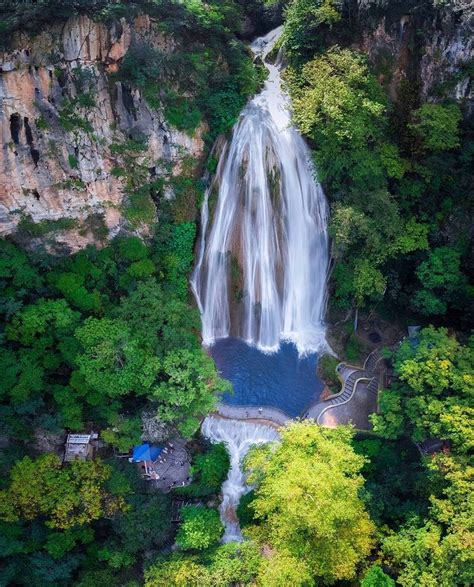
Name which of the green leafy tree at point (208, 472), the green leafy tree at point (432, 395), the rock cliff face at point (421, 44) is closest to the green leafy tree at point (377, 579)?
the green leafy tree at point (432, 395)

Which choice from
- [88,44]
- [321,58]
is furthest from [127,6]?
[321,58]

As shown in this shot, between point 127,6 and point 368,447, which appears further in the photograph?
point 368,447

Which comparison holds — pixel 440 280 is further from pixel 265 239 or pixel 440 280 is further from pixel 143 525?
pixel 143 525

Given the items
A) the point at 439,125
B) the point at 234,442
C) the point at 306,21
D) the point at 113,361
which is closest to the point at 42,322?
the point at 113,361

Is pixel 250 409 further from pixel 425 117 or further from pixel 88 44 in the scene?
pixel 88 44

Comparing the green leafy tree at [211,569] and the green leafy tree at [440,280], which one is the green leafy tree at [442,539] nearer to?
the green leafy tree at [211,569]

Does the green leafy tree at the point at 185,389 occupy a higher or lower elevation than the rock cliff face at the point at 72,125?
lower

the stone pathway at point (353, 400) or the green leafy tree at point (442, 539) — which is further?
the stone pathway at point (353, 400)
